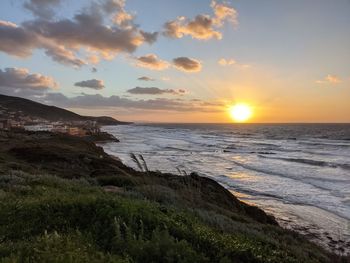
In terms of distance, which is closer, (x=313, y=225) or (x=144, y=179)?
(x=144, y=179)

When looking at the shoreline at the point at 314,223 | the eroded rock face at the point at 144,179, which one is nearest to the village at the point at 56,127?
the eroded rock face at the point at 144,179

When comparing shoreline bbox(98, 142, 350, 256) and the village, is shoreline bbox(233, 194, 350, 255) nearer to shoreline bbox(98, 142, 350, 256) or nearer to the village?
shoreline bbox(98, 142, 350, 256)

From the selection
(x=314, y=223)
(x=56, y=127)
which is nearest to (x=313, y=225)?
(x=314, y=223)

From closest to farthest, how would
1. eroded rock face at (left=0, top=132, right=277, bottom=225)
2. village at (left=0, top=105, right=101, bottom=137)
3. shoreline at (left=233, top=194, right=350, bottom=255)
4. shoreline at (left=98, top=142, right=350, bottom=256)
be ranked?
eroded rock face at (left=0, top=132, right=277, bottom=225), shoreline at (left=98, top=142, right=350, bottom=256), shoreline at (left=233, top=194, right=350, bottom=255), village at (left=0, top=105, right=101, bottom=137)

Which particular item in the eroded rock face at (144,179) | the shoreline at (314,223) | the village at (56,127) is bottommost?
the shoreline at (314,223)

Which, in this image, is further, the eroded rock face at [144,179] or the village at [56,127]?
the village at [56,127]

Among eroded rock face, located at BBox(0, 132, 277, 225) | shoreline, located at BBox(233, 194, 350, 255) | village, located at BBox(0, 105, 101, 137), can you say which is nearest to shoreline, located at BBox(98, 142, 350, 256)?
shoreline, located at BBox(233, 194, 350, 255)

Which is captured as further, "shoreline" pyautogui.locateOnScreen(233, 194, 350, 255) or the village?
the village

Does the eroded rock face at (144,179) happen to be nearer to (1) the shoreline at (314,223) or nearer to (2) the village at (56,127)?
(1) the shoreline at (314,223)

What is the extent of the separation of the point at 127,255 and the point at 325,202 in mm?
17048

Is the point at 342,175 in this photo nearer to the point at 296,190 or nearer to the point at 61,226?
the point at 296,190

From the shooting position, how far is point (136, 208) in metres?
6.18

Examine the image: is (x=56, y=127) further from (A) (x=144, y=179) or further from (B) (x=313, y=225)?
(B) (x=313, y=225)

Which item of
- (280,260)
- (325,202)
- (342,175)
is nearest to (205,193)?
(325,202)
